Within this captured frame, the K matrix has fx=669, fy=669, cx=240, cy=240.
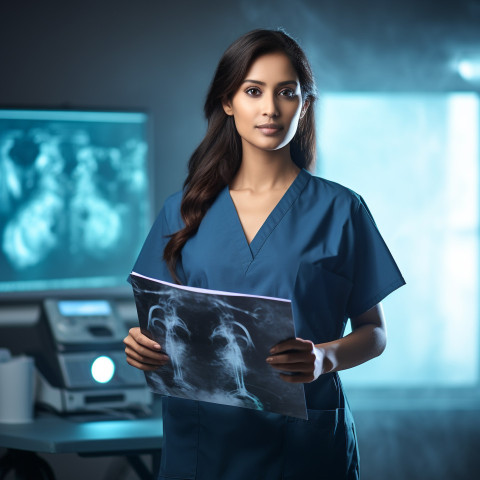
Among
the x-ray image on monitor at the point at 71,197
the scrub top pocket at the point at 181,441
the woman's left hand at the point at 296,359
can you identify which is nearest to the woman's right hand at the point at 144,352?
the scrub top pocket at the point at 181,441

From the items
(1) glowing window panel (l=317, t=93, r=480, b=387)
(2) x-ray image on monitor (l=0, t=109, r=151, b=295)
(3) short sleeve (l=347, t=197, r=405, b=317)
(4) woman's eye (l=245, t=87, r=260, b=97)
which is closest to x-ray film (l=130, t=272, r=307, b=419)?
(3) short sleeve (l=347, t=197, r=405, b=317)

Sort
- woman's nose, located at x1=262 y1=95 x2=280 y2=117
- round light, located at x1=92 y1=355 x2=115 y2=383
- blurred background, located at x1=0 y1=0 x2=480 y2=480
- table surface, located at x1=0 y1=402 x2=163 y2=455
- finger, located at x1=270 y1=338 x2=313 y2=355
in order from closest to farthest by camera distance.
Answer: finger, located at x1=270 y1=338 x2=313 y2=355
woman's nose, located at x1=262 y1=95 x2=280 y2=117
table surface, located at x1=0 y1=402 x2=163 y2=455
round light, located at x1=92 y1=355 x2=115 y2=383
blurred background, located at x1=0 y1=0 x2=480 y2=480

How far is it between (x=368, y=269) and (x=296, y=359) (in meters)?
0.32

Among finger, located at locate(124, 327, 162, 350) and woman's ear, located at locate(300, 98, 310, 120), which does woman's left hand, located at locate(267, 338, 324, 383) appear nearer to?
finger, located at locate(124, 327, 162, 350)

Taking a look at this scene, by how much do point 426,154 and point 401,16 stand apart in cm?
64

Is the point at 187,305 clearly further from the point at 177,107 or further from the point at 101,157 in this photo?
the point at 177,107

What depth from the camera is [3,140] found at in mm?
2473

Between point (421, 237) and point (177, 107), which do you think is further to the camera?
point (421, 237)

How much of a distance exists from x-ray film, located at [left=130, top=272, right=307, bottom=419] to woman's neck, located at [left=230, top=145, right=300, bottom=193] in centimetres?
33

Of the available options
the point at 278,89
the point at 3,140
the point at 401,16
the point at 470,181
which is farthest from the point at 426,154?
the point at 278,89

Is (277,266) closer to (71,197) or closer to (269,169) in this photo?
(269,169)

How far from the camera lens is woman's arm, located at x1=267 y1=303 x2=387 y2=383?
1.04 m

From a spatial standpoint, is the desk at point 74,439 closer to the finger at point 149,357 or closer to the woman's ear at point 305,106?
the finger at point 149,357

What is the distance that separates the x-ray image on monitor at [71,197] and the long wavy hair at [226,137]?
4.04 ft
